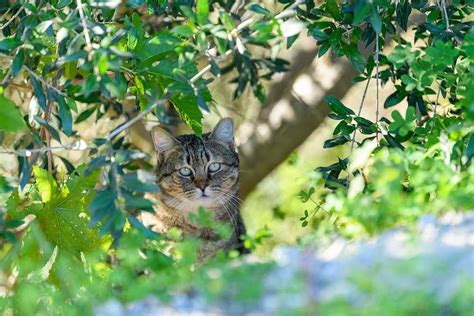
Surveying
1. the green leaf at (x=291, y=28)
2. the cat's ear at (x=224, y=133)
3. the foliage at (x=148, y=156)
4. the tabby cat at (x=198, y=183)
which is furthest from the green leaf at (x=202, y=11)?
the cat's ear at (x=224, y=133)

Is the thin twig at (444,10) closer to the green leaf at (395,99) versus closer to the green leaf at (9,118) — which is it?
the green leaf at (395,99)

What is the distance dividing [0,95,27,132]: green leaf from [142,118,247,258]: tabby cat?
1444 millimetres

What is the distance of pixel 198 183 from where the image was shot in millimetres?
4250

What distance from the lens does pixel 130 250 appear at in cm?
211

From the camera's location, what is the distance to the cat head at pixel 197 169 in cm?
424

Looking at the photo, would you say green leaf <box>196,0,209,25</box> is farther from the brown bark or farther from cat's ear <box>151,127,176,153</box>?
the brown bark

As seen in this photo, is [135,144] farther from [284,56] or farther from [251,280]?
[251,280]

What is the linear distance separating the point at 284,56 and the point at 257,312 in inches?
147

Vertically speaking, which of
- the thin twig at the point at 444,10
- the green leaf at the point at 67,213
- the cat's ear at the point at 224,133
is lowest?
the green leaf at the point at 67,213

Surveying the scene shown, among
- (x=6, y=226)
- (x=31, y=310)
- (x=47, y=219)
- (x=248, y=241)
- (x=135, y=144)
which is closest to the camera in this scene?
(x=31, y=310)

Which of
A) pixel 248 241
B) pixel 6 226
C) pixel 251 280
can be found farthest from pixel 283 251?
pixel 6 226

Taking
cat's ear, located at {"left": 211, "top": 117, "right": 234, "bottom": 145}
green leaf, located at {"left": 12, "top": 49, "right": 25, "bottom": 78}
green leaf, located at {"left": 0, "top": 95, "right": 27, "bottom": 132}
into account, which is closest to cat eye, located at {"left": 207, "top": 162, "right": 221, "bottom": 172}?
cat's ear, located at {"left": 211, "top": 117, "right": 234, "bottom": 145}

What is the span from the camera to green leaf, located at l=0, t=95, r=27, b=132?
9.17 feet

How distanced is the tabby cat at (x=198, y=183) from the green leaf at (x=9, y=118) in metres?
1.44
